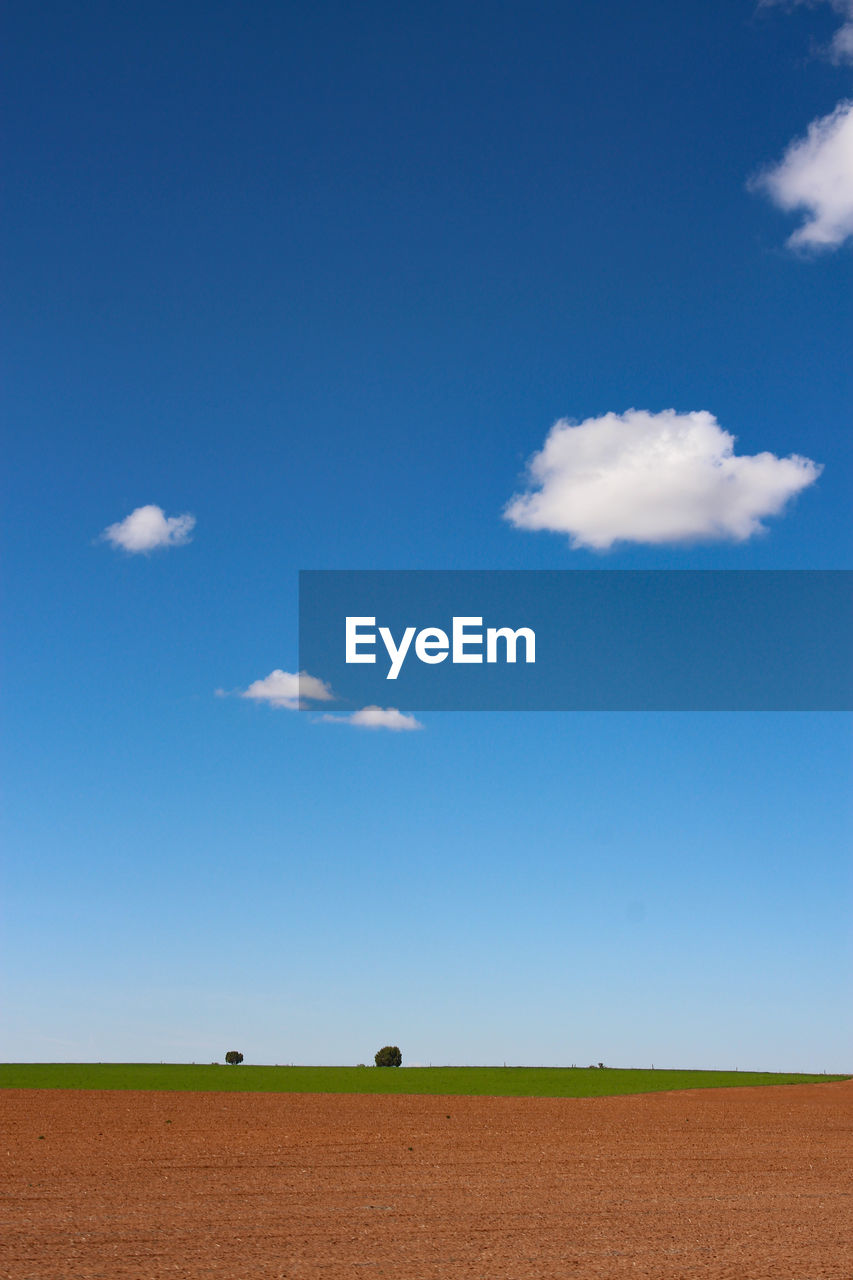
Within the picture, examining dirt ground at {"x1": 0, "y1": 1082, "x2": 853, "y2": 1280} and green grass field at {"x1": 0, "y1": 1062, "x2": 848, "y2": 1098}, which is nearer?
dirt ground at {"x1": 0, "y1": 1082, "x2": 853, "y2": 1280}

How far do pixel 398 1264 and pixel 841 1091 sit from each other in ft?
202

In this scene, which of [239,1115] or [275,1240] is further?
[239,1115]

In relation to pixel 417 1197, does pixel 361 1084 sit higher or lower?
lower

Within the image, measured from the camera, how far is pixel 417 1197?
21141mm

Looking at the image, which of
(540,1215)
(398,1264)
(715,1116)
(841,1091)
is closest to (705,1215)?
(540,1215)

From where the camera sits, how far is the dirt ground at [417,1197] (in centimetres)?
1532

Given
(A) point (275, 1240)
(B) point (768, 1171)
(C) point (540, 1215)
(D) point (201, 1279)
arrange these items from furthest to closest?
(B) point (768, 1171)
(C) point (540, 1215)
(A) point (275, 1240)
(D) point (201, 1279)

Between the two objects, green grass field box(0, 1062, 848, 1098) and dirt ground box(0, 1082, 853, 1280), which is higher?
dirt ground box(0, 1082, 853, 1280)

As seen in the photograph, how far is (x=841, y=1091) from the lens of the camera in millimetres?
67125

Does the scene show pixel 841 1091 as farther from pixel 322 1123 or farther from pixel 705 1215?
pixel 705 1215

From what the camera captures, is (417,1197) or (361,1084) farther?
(361,1084)

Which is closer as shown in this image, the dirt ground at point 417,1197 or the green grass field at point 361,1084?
the dirt ground at point 417,1197

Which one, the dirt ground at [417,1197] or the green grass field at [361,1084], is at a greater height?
the dirt ground at [417,1197]

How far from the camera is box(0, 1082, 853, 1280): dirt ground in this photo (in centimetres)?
1532
